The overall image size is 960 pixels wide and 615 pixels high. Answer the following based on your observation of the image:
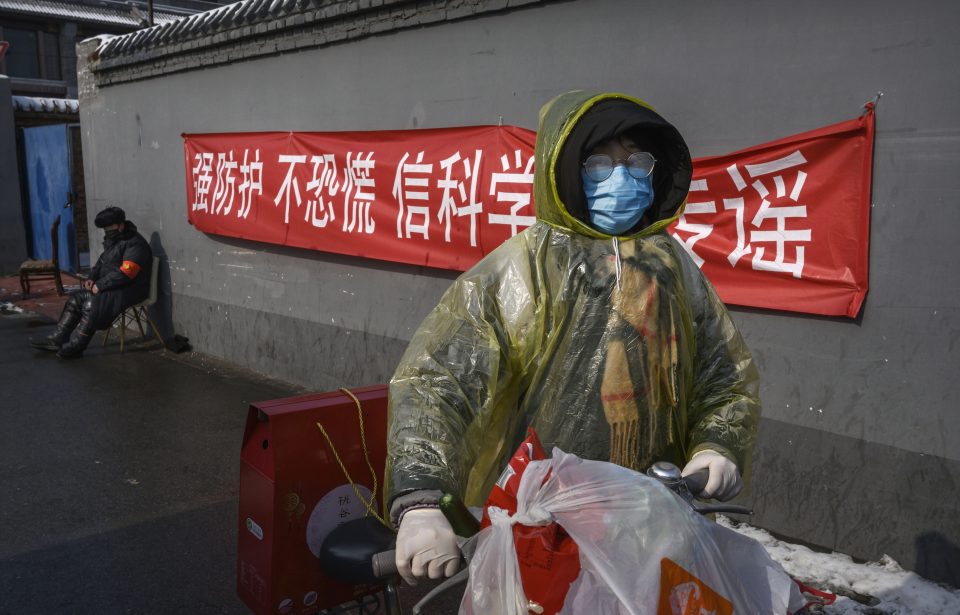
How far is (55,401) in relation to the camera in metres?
7.05

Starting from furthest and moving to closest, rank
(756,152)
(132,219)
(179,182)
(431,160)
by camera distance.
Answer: (132,219)
(179,182)
(431,160)
(756,152)

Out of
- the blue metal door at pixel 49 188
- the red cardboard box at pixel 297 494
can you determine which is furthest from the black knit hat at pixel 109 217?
the red cardboard box at pixel 297 494

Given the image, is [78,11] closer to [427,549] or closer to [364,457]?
[364,457]

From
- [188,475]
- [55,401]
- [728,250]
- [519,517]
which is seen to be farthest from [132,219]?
[519,517]

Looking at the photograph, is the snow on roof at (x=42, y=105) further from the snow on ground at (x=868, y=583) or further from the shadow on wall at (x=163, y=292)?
the snow on ground at (x=868, y=583)

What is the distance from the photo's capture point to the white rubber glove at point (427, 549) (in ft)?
5.41

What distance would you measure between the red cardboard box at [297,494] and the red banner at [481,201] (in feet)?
7.78

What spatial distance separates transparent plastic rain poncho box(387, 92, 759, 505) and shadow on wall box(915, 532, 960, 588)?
2287 mm

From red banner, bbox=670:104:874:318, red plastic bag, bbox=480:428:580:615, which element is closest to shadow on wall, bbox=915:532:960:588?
red banner, bbox=670:104:874:318

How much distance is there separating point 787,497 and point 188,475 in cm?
364

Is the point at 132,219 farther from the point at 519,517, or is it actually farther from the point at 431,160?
the point at 519,517

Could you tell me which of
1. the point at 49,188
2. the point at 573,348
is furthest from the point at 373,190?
the point at 49,188

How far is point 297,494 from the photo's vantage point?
2.60 metres

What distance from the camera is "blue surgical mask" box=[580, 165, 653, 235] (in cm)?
215
